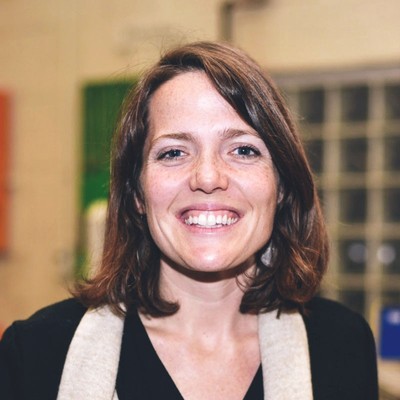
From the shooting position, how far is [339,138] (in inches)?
144

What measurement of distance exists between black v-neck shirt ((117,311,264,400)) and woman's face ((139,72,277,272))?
192mm

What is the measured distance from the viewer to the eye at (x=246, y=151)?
4.30 ft

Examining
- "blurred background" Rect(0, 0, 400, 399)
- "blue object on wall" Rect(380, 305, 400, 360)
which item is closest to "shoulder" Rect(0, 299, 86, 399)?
"blue object on wall" Rect(380, 305, 400, 360)

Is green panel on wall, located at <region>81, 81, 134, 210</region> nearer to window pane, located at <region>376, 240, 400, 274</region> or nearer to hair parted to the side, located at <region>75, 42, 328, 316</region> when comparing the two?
window pane, located at <region>376, 240, 400, 274</region>

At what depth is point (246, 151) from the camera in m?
1.32

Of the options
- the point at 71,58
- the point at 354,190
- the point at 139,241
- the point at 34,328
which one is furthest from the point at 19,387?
the point at 71,58

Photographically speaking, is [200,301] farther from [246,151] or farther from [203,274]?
[246,151]

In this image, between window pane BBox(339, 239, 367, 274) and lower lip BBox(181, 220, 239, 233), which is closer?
lower lip BBox(181, 220, 239, 233)

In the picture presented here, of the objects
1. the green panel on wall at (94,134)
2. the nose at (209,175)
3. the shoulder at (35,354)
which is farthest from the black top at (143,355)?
the green panel on wall at (94,134)

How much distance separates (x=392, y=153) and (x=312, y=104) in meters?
0.51

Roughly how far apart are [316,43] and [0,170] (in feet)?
6.84

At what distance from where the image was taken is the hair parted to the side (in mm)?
1323

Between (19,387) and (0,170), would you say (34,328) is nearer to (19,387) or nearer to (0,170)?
(19,387)

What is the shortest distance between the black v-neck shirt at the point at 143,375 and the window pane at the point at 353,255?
2.39 m
